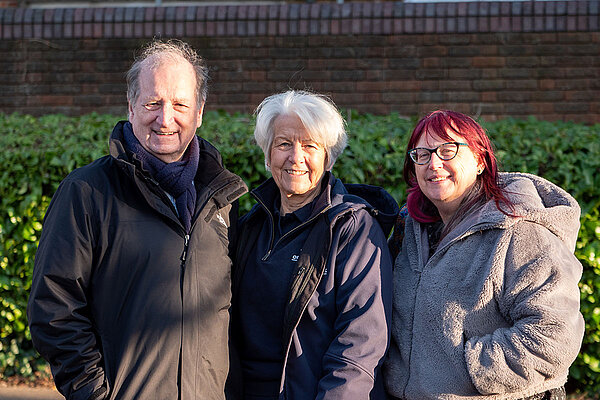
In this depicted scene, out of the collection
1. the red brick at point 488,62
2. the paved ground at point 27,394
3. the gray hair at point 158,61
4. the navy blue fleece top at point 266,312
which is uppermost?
the red brick at point 488,62

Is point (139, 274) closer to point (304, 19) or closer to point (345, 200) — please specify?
point (345, 200)

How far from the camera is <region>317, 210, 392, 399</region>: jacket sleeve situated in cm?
241

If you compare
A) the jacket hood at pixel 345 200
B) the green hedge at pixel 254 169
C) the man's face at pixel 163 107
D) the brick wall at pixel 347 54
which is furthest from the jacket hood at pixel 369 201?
the brick wall at pixel 347 54

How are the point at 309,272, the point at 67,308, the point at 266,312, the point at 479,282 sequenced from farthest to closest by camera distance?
the point at 266,312, the point at 309,272, the point at 479,282, the point at 67,308

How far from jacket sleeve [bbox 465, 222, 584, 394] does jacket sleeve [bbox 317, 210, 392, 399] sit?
35 cm

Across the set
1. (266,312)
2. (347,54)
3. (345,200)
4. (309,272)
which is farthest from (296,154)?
(347,54)

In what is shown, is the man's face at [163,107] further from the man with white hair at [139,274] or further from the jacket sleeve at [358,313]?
the jacket sleeve at [358,313]

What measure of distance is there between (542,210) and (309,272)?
92 cm

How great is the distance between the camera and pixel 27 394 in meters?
4.79

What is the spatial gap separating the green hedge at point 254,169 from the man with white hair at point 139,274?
181 cm

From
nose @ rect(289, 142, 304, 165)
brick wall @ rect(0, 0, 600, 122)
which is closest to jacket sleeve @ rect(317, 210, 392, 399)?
nose @ rect(289, 142, 304, 165)

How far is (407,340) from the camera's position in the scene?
2.55 meters

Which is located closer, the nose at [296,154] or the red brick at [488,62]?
the nose at [296,154]

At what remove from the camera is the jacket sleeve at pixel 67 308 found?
2.28 meters
